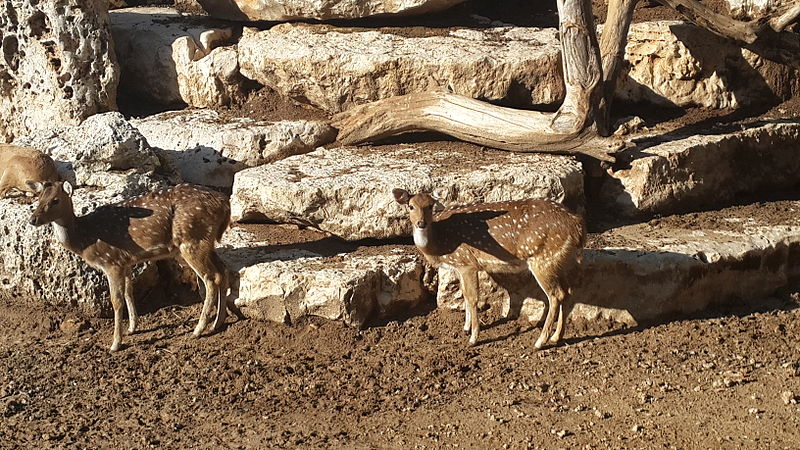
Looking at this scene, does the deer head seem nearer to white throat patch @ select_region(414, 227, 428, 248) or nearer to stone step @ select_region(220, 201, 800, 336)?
stone step @ select_region(220, 201, 800, 336)

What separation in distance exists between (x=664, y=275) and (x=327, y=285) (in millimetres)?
2668

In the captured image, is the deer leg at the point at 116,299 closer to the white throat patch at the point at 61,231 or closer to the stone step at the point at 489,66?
the white throat patch at the point at 61,231

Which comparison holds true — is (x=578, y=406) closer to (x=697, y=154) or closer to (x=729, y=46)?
(x=697, y=154)

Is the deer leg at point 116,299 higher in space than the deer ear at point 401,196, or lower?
lower

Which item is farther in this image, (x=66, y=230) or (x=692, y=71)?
(x=692, y=71)

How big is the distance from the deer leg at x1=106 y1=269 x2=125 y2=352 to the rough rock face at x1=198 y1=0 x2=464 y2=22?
12.8ft

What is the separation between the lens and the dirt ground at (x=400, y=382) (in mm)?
7281

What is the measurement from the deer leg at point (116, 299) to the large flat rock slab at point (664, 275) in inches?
99.8

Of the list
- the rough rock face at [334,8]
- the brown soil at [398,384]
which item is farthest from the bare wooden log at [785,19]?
the rough rock face at [334,8]

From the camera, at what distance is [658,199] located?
9.91 metres

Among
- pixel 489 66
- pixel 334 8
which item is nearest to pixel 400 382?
pixel 489 66

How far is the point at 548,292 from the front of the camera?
8.41m

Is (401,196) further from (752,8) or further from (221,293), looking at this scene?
(752,8)

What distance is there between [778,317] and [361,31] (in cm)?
508
